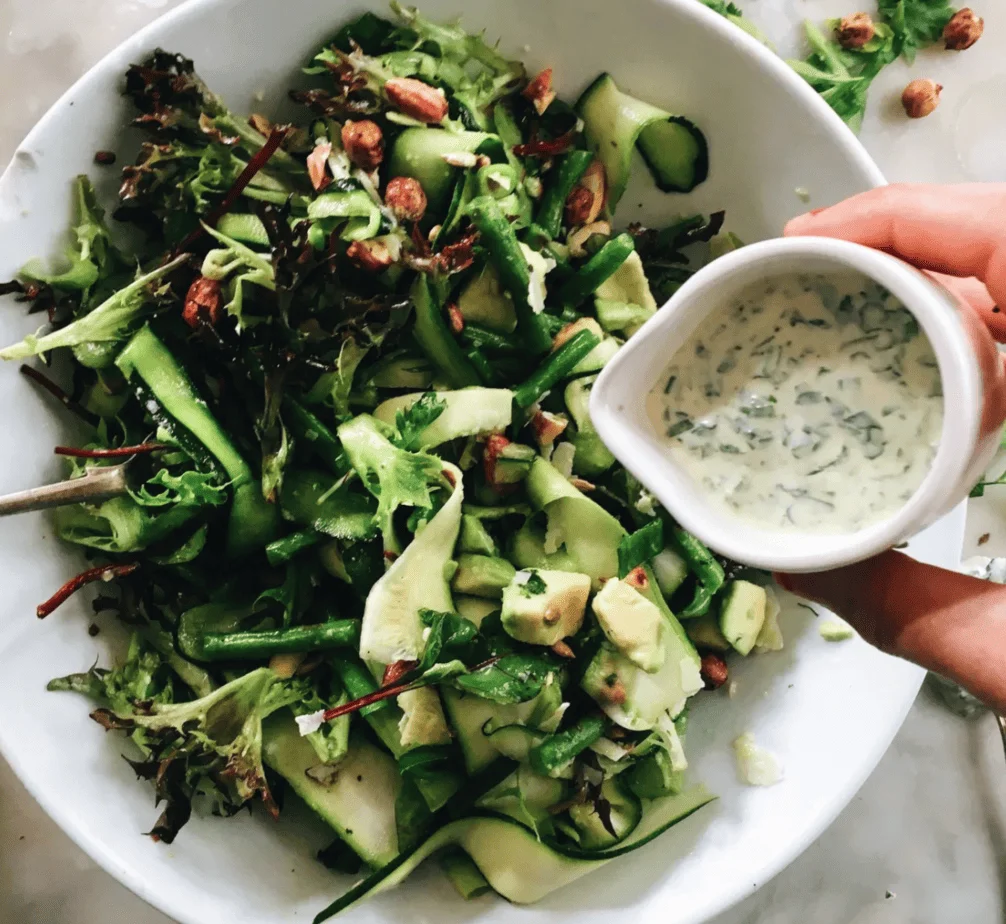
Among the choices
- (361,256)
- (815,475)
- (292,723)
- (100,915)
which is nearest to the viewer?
(815,475)

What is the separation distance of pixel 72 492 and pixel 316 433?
12.7 inches

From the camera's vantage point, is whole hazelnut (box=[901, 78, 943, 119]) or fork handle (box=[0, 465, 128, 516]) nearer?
fork handle (box=[0, 465, 128, 516])

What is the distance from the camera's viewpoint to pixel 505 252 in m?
1.21

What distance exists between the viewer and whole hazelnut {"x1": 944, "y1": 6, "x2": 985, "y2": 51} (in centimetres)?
161

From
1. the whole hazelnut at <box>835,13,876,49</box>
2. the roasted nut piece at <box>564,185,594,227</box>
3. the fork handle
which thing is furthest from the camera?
the whole hazelnut at <box>835,13,876,49</box>

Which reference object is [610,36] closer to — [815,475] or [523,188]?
[523,188]

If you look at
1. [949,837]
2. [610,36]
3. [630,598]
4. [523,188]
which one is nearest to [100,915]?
[630,598]

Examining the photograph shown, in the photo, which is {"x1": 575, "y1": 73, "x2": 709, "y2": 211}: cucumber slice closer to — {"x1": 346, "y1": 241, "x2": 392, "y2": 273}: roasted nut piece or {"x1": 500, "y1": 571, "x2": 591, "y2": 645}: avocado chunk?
{"x1": 346, "y1": 241, "x2": 392, "y2": 273}: roasted nut piece

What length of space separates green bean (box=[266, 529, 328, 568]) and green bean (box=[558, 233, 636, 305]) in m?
0.51

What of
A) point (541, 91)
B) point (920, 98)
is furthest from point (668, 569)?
point (920, 98)

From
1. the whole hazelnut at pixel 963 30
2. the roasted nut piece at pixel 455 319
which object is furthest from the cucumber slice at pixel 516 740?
the whole hazelnut at pixel 963 30

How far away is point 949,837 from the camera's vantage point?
167 centimetres

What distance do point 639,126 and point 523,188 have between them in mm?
187

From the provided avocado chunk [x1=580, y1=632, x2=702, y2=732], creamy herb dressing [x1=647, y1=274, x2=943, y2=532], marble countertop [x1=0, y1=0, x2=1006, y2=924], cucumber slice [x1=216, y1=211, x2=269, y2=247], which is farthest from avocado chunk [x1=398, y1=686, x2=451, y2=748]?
marble countertop [x1=0, y1=0, x2=1006, y2=924]
